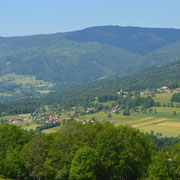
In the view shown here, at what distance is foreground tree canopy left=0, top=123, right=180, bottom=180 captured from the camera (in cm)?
6869

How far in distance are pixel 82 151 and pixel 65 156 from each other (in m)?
6.39

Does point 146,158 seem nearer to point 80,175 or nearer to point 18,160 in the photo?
point 80,175

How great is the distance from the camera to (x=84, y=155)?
2687 inches

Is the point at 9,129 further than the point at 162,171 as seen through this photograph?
Yes

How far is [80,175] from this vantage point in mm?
66250

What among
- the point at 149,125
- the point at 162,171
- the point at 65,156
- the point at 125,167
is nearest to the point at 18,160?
the point at 65,156

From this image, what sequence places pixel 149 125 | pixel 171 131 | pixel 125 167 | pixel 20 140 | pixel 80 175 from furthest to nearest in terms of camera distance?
pixel 149 125 < pixel 171 131 < pixel 20 140 < pixel 125 167 < pixel 80 175

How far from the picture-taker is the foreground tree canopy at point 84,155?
68.7 meters

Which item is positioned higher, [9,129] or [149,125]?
[9,129]

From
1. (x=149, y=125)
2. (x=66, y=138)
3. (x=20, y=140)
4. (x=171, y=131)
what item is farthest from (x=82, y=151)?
(x=149, y=125)

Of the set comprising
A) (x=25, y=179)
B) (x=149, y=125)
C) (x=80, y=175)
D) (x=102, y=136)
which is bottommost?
(x=149, y=125)

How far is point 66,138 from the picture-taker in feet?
253

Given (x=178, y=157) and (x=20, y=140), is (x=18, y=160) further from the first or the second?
(x=178, y=157)

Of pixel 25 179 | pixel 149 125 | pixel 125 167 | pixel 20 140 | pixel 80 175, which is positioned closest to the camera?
pixel 80 175
